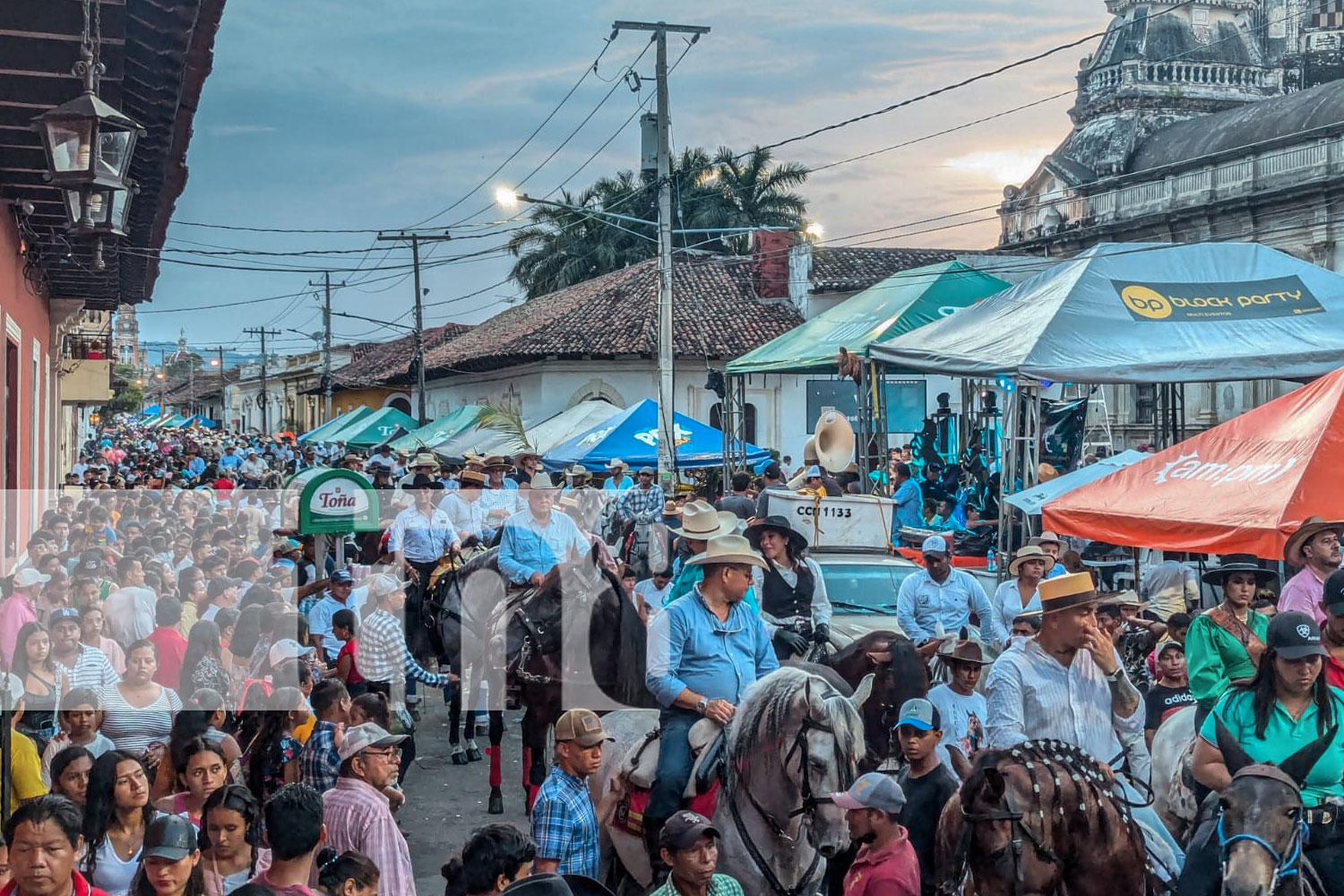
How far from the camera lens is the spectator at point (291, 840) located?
184 inches

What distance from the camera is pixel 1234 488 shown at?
33.4 ft

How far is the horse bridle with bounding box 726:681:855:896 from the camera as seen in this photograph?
5.83 m

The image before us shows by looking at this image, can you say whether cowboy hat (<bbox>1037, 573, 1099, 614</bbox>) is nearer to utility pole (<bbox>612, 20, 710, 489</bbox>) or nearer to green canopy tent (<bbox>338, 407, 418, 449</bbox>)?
utility pole (<bbox>612, 20, 710, 489</bbox>)

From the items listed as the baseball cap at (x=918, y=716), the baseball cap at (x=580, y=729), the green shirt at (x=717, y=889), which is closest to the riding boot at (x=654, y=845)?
the baseball cap at (x=580, y=729)

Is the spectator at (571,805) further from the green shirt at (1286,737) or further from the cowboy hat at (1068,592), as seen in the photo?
the green shirt at (1286,737)

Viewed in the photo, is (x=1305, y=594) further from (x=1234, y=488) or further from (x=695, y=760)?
(x=695, y=760)

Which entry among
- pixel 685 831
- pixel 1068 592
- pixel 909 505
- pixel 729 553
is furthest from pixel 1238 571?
pixel 909 505

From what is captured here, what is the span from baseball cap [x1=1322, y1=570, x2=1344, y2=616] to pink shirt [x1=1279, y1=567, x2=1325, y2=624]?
1.49 meters

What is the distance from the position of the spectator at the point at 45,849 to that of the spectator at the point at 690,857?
6.78ft

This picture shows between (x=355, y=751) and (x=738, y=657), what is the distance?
2.07 m

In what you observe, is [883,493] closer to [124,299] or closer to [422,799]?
[422,799]

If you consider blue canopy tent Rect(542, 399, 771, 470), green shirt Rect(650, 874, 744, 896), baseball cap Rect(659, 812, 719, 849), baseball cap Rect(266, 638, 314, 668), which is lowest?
green shirt Rect(650, 874, 744, 896)

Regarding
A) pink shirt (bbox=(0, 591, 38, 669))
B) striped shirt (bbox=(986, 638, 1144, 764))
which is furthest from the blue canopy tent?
striped shirt (bbox=(986, 638, 1144, 764))

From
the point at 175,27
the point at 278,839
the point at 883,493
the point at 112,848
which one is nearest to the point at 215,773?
the point at 112,848
